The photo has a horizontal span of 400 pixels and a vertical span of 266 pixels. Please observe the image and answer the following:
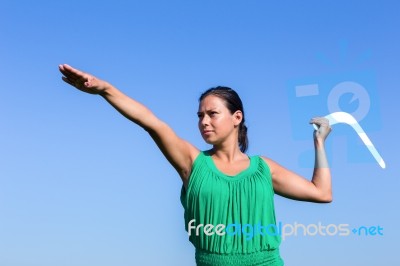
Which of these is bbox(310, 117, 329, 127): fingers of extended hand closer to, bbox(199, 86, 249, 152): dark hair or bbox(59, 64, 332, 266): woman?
bbox(59, 64, 332, 266): woman

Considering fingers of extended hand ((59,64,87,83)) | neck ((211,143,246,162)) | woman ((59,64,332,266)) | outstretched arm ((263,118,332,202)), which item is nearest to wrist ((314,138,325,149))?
outstretched arm ((263,118,332,202))

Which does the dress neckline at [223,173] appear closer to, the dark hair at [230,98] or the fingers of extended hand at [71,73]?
the dark hair at [230,98]

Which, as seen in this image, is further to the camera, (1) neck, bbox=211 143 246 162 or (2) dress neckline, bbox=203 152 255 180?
(1) neck, bbox=211 143 246 162

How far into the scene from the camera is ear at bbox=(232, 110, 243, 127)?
614 centimetres

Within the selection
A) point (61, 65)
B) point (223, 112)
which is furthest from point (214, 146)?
point (61, 65)

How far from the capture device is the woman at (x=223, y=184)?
566cm

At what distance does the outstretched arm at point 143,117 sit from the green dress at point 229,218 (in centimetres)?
12

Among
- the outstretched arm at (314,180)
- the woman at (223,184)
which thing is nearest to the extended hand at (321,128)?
the outstretched arm at (314,180)

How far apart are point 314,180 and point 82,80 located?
91.7 inches

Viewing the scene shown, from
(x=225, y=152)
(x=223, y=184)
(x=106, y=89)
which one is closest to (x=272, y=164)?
(x=225, y=152)

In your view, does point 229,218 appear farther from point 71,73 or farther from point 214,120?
point 71,73

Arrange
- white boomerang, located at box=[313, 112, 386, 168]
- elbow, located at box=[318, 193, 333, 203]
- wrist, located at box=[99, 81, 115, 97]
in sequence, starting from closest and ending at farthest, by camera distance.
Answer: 1. wrist, located at box=[99, 81, 115, 97]
2. elbow, located at box=[318, 193, 333, 203]
3. white boomerang, located at box=[313, 112, 386, 168]

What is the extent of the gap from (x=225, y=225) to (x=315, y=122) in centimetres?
143

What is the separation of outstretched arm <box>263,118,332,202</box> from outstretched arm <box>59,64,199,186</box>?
0.76m
